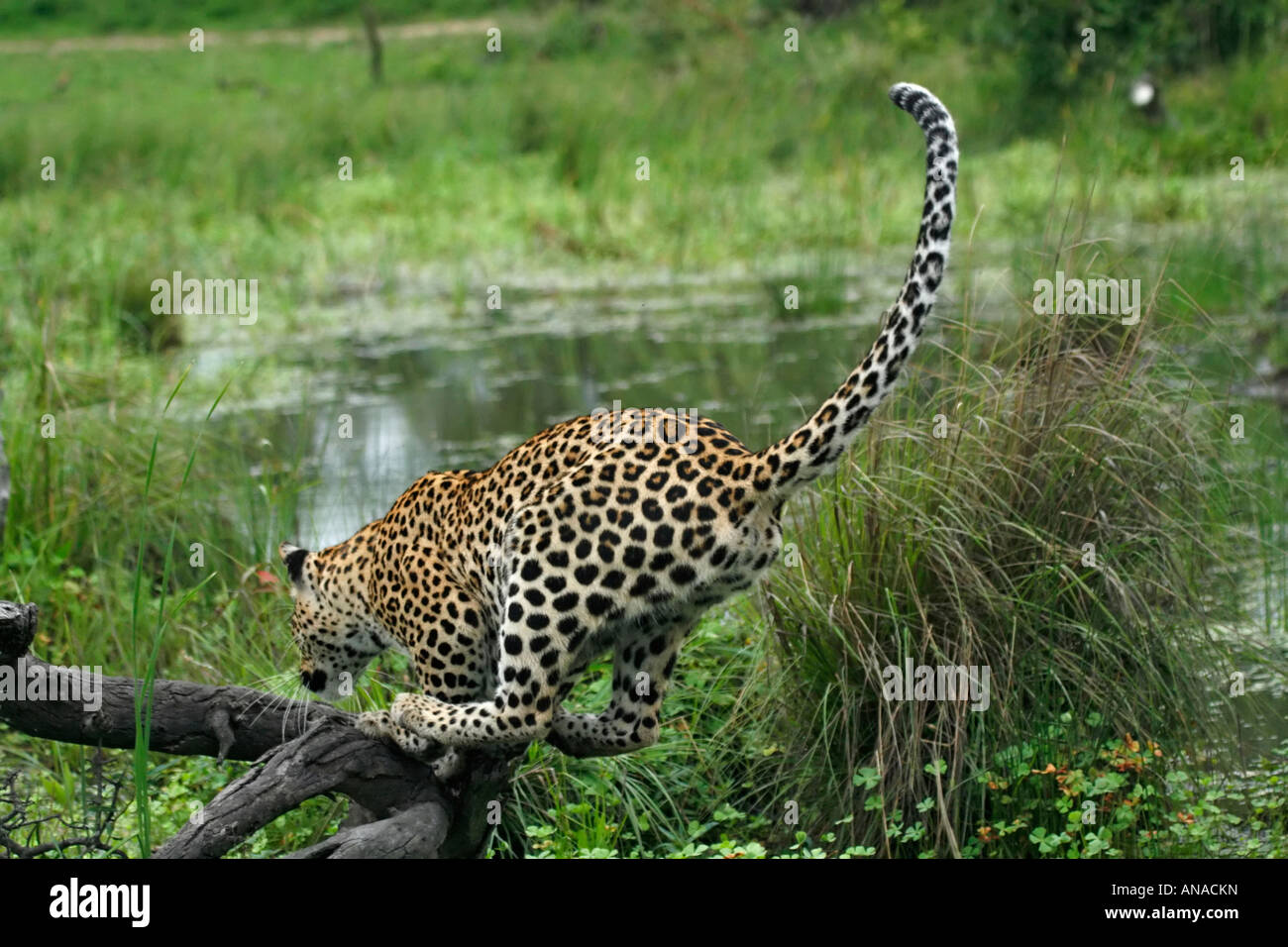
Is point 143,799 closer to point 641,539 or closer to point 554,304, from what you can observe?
point 641,539

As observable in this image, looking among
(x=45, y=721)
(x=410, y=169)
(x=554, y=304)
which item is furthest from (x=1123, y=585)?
(x=410, y=169)

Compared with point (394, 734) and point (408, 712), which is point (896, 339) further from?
point (394, 734)

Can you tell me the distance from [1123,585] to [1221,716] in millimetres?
681

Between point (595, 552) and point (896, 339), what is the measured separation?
0.88 m

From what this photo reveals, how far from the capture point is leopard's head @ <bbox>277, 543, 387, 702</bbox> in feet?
15.2

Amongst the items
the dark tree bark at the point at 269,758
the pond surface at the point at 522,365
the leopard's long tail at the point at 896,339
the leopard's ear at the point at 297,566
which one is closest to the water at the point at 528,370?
the pond surface at the point at 522,365

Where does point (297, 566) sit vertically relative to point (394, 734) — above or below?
above

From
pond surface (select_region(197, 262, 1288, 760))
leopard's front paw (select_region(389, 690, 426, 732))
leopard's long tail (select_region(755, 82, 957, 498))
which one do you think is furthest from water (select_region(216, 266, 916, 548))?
leopard's long tail (select_region(755, 82, 957, 498))

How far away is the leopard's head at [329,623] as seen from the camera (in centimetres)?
463

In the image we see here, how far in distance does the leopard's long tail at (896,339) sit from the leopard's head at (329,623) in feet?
4.64

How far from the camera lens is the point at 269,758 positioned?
13.7 ft

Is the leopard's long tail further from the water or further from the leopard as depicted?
the water

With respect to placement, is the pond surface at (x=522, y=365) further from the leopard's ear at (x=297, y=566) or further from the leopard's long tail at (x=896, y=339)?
the leopard's long tail at (x=896, y=339)

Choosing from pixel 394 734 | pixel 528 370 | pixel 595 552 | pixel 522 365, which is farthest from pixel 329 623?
pixel 522 365
